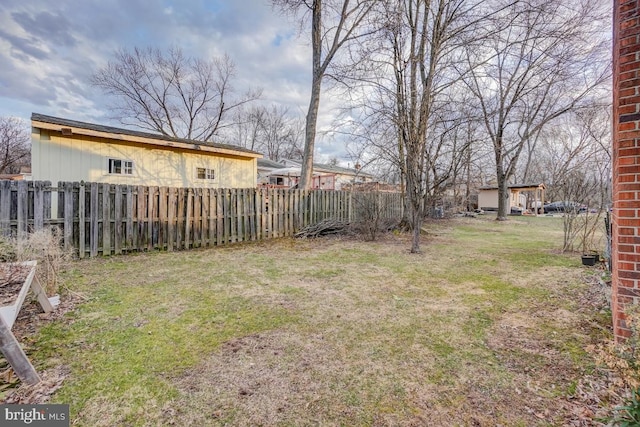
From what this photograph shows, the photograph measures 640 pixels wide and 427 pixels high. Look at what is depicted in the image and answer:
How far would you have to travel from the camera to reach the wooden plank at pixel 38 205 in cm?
531

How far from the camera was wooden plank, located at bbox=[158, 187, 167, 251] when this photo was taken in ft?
21.8

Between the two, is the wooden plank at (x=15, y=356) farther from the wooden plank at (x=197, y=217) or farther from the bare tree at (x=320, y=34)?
the bare tree at (x=320, y=34)

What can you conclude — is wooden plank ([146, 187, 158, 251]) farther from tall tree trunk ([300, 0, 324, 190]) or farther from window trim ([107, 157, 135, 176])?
tall tree trunk ([300, 0, 324, 190])

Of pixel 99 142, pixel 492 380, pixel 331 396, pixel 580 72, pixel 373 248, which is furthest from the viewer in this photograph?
pixel 580 72

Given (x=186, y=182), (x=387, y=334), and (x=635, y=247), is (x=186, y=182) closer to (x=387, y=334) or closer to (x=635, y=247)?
(x=387, y=334)

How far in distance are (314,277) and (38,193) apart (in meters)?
5.41

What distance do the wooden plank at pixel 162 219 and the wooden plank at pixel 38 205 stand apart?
6.47 ft

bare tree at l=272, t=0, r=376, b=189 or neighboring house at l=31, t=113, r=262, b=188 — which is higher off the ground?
bare tree at l=272, t=0, r=376, b=189

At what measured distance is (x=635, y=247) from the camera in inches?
84.7

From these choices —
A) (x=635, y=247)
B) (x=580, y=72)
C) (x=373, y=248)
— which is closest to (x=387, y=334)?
(x=635, y=247)

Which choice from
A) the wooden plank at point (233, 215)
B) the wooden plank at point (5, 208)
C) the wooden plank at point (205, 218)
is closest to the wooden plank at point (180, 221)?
the wooden plank at point (205, 218)

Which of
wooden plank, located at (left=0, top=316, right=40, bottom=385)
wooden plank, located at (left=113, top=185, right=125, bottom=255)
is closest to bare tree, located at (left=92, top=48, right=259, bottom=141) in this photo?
wooden plank, located at (left=113, top=185, right=125, bottom=255)

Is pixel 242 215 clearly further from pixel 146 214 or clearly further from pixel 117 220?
pixel 117 220

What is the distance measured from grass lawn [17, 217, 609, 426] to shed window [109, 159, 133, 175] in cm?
602
